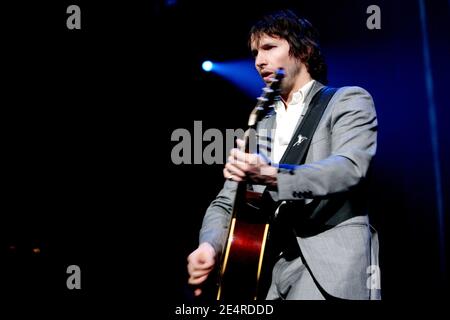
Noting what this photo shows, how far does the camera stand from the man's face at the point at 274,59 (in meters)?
2.39

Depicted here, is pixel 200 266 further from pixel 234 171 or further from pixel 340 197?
pixel 340 197

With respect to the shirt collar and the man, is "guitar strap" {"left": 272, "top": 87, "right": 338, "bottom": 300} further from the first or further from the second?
the shirt collar

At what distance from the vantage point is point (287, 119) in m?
2.34

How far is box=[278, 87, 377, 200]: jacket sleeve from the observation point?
1.57 m

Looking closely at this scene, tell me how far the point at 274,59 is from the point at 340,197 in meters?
1.06

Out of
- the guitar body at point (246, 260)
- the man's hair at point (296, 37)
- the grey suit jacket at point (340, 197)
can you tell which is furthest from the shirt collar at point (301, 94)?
the guitar body at point (246, 260)

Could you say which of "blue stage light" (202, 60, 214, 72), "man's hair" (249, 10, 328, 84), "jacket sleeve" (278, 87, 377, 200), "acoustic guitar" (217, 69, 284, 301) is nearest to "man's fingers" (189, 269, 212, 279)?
"acoustic guitar" (217, 69, 284, 301)

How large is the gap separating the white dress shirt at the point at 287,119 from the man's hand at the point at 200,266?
2.15 feet

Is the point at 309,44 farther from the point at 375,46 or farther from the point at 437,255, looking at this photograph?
the point at 437,255

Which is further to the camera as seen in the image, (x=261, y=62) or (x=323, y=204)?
(x=261, y=62)

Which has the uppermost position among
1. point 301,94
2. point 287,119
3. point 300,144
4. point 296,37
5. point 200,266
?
point 296,37

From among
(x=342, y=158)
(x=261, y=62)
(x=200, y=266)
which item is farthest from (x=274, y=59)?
(x=200, y=266)

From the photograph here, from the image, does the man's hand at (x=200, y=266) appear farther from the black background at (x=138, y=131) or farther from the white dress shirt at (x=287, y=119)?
the black background at (x=138, y=131)

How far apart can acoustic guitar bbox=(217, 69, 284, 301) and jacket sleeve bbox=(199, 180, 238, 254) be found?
268 millimetres
